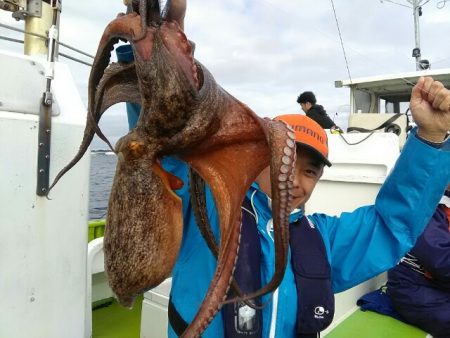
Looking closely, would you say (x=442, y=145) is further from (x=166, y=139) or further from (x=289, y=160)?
(x=166, y=139)

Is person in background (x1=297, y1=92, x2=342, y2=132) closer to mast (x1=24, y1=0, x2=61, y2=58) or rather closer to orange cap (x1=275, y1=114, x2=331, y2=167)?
orange cap (x1=275, y1=114, x2=331, y2=167)

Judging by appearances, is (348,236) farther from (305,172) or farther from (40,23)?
(40,23)

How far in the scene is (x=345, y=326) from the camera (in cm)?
438

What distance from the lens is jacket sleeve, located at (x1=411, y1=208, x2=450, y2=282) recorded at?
156 inches

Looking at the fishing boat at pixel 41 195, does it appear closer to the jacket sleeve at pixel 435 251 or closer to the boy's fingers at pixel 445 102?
the boy's fingers at pixel 445 102

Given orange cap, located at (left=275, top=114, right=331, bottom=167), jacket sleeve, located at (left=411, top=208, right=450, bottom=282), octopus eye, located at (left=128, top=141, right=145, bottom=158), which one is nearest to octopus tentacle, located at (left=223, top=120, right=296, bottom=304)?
octopus eye, located at (left=128, top=141, right=145, bottom=158)

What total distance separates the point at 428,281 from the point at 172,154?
159 inches

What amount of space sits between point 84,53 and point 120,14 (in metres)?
2.13

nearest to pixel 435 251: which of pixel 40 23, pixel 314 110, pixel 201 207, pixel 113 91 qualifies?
pixel 201 207

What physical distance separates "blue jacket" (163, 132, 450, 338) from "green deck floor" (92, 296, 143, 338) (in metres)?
2.79

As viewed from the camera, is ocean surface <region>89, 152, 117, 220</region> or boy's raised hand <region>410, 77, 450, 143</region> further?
ocean surface <region>89, 152, 117, 220</region>

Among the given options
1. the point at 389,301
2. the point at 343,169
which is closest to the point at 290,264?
the point at 389,301

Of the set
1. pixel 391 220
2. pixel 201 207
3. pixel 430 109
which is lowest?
pixel 391 220

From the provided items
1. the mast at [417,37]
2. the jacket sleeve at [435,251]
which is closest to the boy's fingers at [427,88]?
the jacket sleeve at [435,251]
